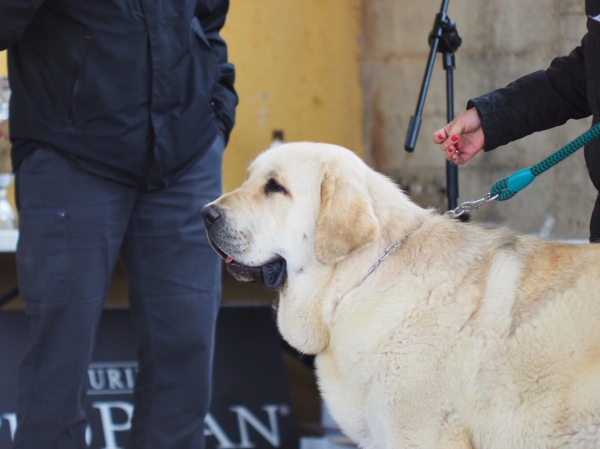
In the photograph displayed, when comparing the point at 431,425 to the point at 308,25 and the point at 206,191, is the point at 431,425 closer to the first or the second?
the point at 206,191

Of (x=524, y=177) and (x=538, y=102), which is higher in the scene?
(x=538, y=102)

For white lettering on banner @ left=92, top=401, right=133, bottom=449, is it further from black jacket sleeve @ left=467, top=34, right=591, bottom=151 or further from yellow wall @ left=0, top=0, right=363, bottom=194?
black jacket sleeve @ left=467, top=34, right=591, bottom=151

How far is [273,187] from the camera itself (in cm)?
220

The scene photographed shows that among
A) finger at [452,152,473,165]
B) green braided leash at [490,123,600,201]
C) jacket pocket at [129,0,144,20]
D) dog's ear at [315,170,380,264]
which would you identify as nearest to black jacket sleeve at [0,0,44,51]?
jacket pocket at [129,0,144,20]

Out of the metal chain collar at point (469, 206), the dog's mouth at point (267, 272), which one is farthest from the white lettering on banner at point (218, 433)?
the metal chain collar at point (469, 206)

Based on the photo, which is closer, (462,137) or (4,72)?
(462,137)

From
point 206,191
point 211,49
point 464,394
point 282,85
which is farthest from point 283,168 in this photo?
point 282,85

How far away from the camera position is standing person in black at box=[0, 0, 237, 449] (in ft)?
7.13

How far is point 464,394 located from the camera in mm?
1782

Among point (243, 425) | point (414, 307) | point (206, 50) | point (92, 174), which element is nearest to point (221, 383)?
point (243, 425)

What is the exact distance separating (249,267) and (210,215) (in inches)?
7.9

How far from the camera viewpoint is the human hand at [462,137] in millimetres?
2213

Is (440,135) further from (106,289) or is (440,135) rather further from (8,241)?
(8,241)

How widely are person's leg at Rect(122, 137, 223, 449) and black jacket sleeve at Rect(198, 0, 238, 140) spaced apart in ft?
0.75
